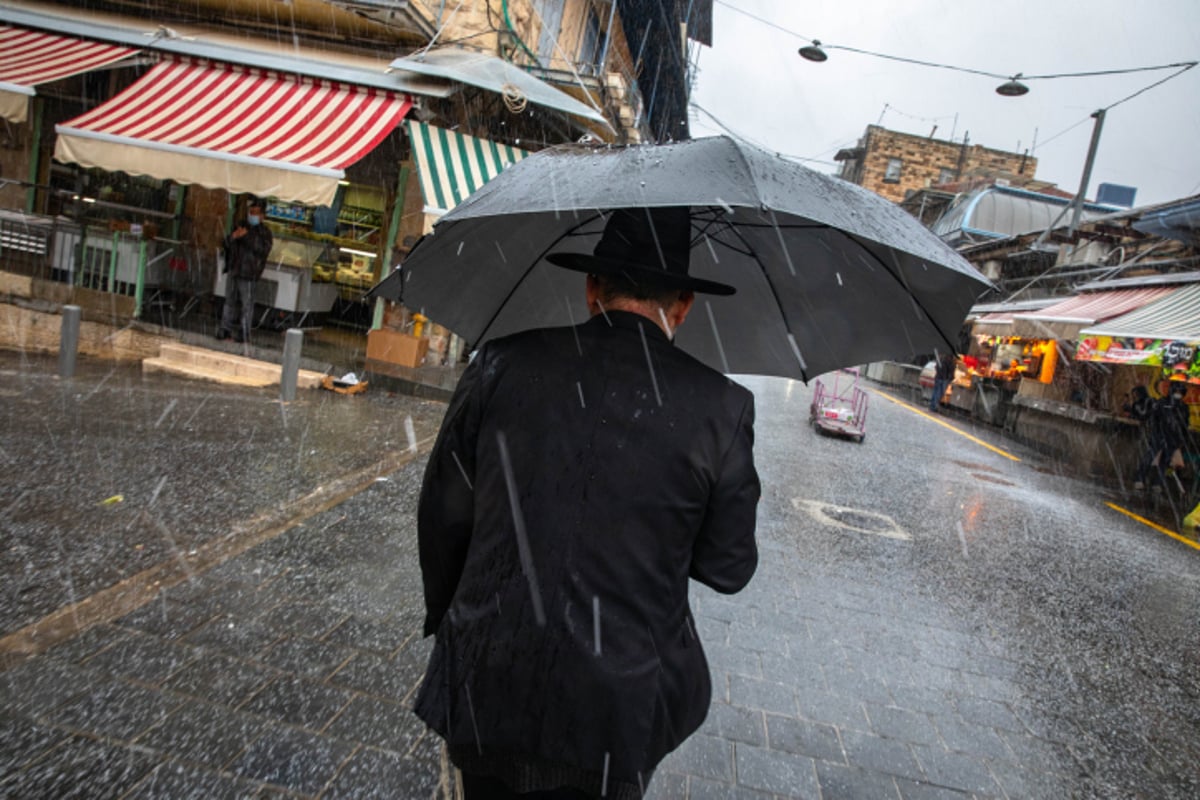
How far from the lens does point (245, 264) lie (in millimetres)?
10328

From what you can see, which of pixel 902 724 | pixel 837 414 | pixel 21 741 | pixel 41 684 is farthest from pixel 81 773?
pixel 837 414

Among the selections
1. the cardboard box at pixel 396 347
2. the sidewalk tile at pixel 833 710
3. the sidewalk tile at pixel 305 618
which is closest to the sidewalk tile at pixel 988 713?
the sidewalk tile at pixel 833 710

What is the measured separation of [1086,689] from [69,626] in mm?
5577

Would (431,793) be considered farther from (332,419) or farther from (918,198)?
(918,198)

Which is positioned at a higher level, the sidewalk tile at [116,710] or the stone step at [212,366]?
the stone step at [212,366]

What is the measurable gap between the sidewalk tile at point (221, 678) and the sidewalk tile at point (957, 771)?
9.70 feet

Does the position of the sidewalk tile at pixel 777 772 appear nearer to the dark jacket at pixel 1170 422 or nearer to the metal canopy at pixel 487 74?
the metal canopy at pixel 487 74

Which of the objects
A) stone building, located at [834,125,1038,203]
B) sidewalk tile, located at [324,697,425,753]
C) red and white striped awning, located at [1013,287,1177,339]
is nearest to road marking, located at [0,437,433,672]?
sidewalk tile, located at [324,697,425,753]

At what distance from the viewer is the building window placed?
178ft

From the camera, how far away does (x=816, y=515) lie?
7.66m

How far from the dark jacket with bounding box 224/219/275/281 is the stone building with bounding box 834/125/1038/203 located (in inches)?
1994

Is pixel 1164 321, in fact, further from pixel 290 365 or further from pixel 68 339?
pixel 68 339

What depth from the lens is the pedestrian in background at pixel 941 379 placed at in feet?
81.8

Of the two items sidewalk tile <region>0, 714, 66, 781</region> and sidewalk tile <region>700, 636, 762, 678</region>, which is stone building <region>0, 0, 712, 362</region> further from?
sidewalk tile <region>0, 714, 66, 781</region>
